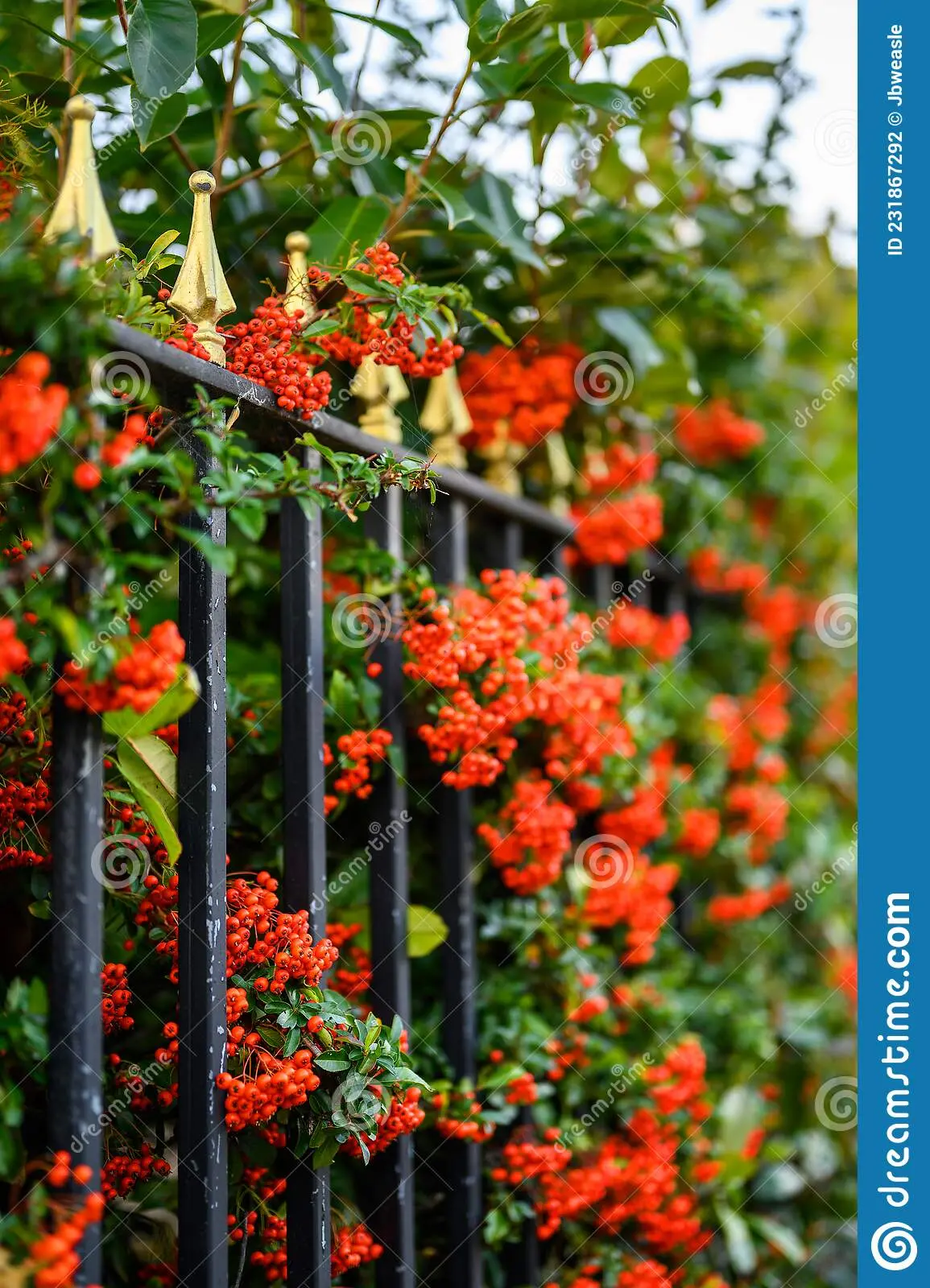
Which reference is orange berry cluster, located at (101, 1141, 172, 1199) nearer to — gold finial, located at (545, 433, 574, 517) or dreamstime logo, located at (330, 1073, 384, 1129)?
dreamstime logo, located at (330, 1073, 384, 1129)

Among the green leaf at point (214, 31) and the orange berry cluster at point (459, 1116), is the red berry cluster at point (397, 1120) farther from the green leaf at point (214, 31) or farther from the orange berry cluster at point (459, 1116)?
the green leaf at point (214, 31)

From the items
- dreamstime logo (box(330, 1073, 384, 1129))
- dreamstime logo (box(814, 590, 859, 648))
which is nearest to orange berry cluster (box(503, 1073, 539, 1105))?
dreamstime logo (box(330, 1073, 384, 1129))

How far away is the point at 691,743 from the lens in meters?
3.07

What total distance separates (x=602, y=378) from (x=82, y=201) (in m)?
1.54

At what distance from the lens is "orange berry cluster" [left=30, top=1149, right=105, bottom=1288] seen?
108 cm

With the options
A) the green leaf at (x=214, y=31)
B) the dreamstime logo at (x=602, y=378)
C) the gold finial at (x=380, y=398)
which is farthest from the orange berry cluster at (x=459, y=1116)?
the green leaf at (x=214, y=31)

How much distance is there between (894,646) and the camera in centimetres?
204

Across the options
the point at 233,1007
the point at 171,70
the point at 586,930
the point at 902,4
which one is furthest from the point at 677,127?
the point at 233,1007

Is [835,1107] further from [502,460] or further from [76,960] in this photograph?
[76,960]

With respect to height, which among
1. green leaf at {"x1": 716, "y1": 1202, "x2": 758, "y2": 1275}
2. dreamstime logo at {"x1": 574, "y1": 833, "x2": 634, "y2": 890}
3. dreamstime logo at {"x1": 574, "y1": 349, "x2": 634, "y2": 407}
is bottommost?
green leaf at {"x1": 716, "y1": 1202, "x2": 758, "y2": 1275}

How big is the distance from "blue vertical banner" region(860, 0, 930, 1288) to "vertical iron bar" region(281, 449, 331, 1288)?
3.41 ft

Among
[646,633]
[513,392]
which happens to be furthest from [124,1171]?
[646,633]

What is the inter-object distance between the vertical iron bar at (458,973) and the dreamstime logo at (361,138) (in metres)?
0.63

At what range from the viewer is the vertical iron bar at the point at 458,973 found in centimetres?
194
